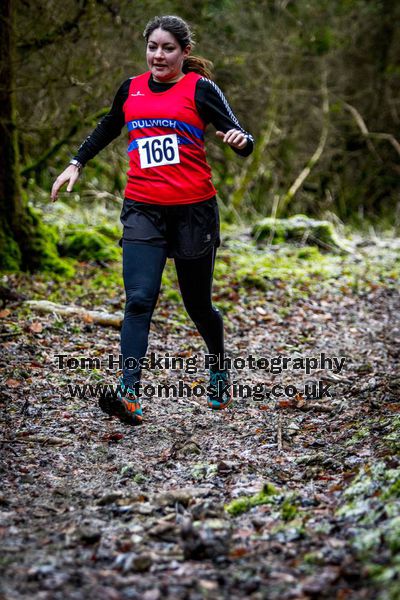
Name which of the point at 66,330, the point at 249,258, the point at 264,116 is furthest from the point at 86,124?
the point at 264,116

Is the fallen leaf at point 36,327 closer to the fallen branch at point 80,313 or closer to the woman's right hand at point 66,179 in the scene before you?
the fallen branch at point 80,313

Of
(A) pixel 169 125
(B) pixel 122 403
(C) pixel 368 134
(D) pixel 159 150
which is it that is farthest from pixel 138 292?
(C) pixel 368 134

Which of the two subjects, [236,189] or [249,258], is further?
[236,189]

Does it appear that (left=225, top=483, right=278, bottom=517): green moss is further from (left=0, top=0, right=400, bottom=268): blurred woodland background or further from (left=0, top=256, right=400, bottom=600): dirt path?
(left=0, top=0, right=400, bottom=268): blurred woodland background

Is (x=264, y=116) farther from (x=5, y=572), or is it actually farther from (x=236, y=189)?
(x=5, y=572)

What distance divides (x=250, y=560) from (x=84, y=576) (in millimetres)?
578

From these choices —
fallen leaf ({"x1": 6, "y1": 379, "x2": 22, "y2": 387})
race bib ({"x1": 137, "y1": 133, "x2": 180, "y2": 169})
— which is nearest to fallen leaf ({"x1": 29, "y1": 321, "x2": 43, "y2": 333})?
fallen leaf ({"x1": 6, "y1": 379, "x2": 22, "y2": 387})

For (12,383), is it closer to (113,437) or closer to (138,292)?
(113,437)

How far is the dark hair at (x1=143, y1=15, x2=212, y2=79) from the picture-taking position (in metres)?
3.77

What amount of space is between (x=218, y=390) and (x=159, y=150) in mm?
1676

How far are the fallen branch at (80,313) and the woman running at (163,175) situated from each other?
2.28 m

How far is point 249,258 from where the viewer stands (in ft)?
31.1

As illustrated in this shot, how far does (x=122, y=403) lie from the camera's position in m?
3.82

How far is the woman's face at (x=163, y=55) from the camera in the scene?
374 centimetres
